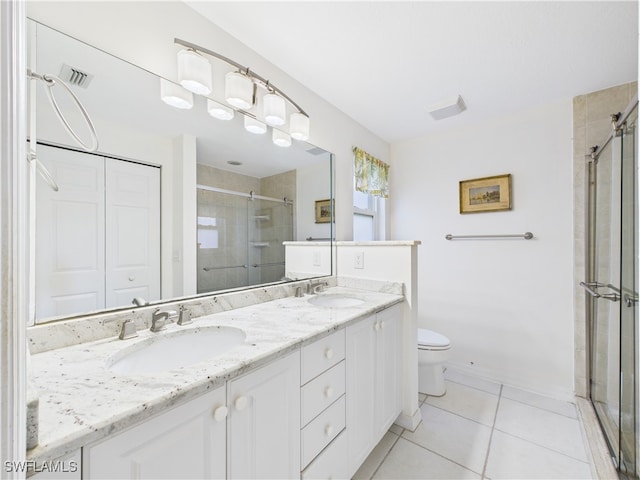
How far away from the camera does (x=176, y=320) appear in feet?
3.48

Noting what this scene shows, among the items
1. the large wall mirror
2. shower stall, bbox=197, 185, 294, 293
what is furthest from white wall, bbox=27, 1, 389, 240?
shower stall, bbox=197, 185, 294, 293

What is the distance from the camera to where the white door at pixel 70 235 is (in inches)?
33.4

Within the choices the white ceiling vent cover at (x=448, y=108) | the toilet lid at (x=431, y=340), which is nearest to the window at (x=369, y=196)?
the white ceiling vent cover at (x=448, y=108)

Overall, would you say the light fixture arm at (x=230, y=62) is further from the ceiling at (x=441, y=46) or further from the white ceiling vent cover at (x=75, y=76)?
the white ceiling vent cover at (x=75, y=76)

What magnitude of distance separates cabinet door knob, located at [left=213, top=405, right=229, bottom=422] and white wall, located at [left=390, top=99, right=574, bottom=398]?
2.28 m

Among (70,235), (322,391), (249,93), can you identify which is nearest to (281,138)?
(249,93)

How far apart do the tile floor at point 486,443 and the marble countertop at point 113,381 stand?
3.10ft

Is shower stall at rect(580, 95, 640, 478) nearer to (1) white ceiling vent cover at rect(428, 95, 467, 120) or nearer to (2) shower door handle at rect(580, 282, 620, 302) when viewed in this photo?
(2) shower door handle at rect(580, 282, 620, 302)

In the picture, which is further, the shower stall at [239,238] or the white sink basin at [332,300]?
the white sink basin at [332,300]

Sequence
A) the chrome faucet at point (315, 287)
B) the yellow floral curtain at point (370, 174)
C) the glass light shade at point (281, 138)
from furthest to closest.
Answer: the yellow floral curtain at point (370, 174) < the chrome faucet at point (315, 287) < the glass light shade at point (281, 138)

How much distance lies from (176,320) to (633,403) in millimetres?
2112

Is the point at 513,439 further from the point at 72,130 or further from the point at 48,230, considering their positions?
the point at 72,130

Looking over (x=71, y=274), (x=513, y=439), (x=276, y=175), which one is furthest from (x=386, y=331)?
(x=71, y=274)

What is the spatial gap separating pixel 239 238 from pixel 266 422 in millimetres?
882
